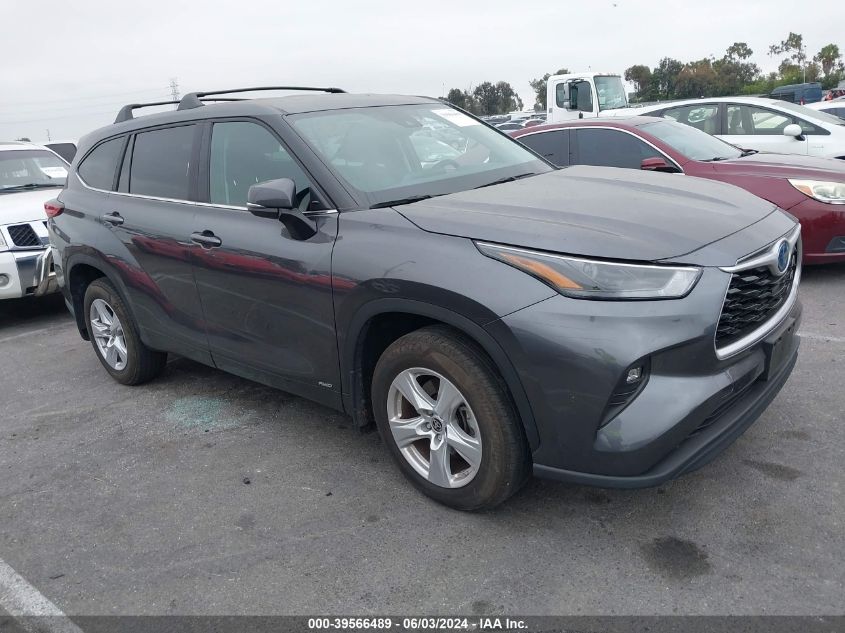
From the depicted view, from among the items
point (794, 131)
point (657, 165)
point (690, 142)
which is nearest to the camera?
point (657, 165)

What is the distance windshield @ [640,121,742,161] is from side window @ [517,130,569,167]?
842 millimetres

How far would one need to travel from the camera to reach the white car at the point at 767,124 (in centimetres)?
870

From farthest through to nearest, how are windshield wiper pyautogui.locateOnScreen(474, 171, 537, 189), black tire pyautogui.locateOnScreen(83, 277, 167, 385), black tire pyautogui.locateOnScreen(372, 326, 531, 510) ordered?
black tire pyautogui.locateOnScreen(83, 277, 167, 385)
windshield wiper pyautogui.locateOnScreen(474, 171, 537, 189)
black tire pyautogui.locateOnScreen(372, 326, 531, 510)

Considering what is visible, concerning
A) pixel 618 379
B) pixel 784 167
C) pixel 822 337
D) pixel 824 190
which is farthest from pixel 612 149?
pixel 618 379

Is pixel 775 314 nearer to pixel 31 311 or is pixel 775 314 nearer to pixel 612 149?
pixel 612 149

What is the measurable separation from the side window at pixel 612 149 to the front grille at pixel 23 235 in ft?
17.4

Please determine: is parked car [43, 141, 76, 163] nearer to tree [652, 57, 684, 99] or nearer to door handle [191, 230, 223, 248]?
door handle [191, 230, 223, 248]

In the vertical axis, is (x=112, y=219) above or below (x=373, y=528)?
above

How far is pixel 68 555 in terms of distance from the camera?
10.1ft

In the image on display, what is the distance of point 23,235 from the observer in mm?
6719

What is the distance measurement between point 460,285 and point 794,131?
7244 millimetres

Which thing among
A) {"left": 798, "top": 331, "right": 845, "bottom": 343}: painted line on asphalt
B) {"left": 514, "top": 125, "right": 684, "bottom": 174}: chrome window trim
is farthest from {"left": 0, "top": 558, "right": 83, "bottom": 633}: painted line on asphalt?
{"left": 514, "top": 125, "right": 684, "bottom": 174}: chrome window trim

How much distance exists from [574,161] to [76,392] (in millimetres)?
5257

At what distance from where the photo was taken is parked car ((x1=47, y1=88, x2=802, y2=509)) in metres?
2.54
